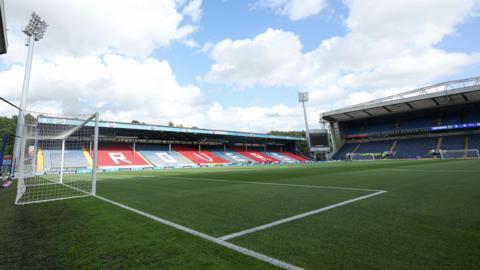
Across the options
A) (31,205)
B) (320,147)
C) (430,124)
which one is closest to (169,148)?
(320,147)

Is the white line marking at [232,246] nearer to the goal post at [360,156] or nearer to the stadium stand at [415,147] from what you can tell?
the goal post at [360,156]

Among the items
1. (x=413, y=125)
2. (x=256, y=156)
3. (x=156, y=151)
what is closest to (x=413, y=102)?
(x=413, y=125)

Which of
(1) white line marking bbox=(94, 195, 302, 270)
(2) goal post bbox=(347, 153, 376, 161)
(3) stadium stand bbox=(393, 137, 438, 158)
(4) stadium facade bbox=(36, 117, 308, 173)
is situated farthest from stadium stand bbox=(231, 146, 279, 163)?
(1) white line marking bbox=(94, 195, 302, 270)

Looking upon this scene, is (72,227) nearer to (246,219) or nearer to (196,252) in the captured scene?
(196,252)

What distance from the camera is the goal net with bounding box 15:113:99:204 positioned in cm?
727

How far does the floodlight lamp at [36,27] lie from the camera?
19.8m

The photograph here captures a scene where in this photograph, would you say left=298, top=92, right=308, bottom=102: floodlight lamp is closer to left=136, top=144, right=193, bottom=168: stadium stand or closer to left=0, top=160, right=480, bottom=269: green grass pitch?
left=136, top=144, right=193, bottom=168: stadium stand

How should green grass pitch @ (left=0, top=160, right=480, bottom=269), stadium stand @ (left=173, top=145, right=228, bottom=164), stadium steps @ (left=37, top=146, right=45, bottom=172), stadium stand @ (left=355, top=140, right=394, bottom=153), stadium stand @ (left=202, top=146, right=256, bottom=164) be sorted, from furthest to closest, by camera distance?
stadium stand @ (left=355, top=140, right=394, bottom=153) < stadium stand @ (left=202, top=146, right=256, bottom=164) < stadium stand @ (left=173, top=145, right=228, bottom=164) < stadium steps @ (left=37, top=146, right=45, bottom=172) < green grass pitch @ (left=0, top=160, right=480, bottom=269)

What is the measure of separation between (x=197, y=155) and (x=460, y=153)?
1799 inches

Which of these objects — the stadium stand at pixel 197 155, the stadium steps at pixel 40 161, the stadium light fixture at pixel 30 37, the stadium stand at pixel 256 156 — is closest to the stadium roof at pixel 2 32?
the stadium light fixture at pixel 30 37

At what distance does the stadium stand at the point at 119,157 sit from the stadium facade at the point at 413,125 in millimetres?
41011

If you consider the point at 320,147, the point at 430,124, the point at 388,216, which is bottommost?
the point at 388,216

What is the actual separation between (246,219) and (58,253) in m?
2.68

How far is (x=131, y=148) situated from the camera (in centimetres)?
3797
